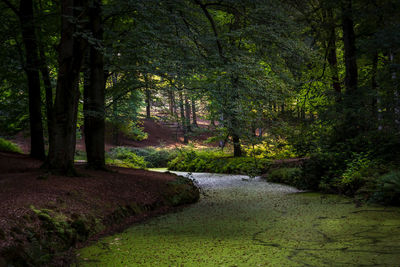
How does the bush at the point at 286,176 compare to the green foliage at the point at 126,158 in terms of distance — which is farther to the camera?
the green foliage at the point at 126,158

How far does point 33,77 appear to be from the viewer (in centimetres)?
928

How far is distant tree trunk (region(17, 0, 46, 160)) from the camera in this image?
8492 mm

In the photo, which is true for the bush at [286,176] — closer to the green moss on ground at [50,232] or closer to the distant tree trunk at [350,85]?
the distant tree trunk at [350,85]

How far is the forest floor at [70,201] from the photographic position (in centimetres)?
335

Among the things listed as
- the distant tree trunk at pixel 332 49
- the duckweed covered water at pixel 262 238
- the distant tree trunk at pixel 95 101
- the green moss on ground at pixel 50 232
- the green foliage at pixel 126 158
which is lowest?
the duckweed covered water at pixel 262 238

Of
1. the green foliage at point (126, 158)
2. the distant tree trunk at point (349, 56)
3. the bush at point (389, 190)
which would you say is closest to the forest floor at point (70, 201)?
the bush at point (389, 190)

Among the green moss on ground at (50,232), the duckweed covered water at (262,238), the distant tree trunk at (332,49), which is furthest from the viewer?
the distant tree trunk at (332,49)

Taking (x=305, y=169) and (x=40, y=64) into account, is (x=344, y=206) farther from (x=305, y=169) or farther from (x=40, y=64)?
(x=40, y=64)

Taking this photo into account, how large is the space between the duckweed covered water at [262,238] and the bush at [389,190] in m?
0.31

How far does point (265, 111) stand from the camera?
7.19 m

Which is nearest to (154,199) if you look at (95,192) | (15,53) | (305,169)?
(95,192)

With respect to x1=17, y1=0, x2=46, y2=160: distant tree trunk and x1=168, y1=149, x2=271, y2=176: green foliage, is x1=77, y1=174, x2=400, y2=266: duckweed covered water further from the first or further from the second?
x1=168, y1=149, x2=271, y2=176: green foliage

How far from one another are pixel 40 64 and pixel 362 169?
A: 8122mm

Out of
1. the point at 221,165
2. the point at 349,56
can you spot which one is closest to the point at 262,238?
the point at 349,56
